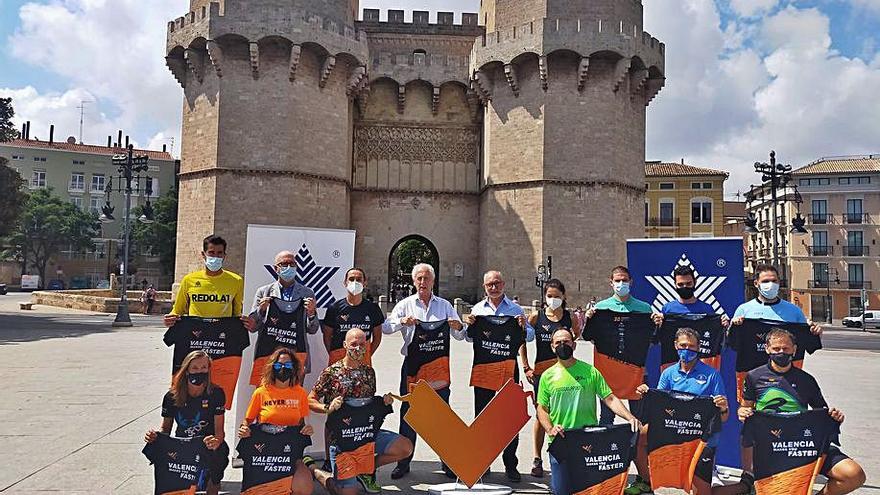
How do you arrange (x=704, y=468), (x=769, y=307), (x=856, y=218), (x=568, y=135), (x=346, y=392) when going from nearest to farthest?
(x=704, y=468)
(x=346, y=392)
(x=769, y=307)
(x=568, y=135)
(x=856, y=218)

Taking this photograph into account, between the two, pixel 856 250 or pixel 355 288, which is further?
pixel 856 250

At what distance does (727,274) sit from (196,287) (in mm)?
4532

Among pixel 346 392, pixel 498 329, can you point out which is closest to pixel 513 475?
pixel 498 329

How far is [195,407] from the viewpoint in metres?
4.25

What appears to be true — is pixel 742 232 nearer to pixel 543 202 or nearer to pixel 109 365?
pixel 543 202

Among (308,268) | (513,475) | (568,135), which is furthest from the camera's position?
(568,135)

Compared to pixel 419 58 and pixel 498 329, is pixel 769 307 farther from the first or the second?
pixel 419 58

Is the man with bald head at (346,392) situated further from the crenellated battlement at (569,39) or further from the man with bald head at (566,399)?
the crenellated battlement at (569,39)

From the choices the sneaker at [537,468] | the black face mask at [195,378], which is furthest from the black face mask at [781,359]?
the black face mask at [195,378]

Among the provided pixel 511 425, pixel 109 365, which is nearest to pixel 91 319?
pixel 109 365

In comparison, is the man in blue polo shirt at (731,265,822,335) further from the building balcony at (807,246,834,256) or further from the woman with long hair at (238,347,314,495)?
the building balcony at (807,246,834,256)

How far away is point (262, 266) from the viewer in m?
5.56

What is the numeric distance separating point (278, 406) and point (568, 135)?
20.1 metres

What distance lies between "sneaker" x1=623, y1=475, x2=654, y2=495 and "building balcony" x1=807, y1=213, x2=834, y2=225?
136 ft
